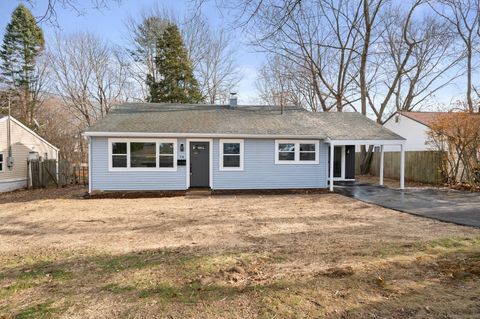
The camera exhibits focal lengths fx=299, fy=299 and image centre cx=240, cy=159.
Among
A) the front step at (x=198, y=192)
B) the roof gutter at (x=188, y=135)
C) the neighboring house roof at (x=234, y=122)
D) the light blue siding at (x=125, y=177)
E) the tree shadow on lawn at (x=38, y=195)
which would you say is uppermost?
the neighboring house roof at (x=234, y=122)

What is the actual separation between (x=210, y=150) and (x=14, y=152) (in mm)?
11265

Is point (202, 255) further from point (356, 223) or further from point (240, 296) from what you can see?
point (356, 223)

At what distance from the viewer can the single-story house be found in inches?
470

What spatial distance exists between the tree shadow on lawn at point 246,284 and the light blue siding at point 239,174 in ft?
24.6

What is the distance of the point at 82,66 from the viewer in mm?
25406

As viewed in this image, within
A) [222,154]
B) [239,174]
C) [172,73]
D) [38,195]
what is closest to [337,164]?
[239,174]

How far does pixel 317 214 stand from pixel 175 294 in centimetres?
572

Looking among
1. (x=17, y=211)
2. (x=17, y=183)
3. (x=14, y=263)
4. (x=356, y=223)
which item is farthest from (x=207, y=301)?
(x=17, y=183)

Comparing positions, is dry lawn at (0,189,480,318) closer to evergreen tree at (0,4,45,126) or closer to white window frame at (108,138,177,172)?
white window frame at (108,138,177,172)

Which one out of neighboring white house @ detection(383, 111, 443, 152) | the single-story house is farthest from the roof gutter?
neighboring white house @ detection(383, 111, 443, 152)

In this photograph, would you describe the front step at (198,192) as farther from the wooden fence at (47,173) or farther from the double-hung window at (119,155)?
the wooden fence at (47,173)

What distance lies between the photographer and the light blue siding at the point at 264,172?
41.9 feet

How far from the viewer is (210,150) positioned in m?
12.6

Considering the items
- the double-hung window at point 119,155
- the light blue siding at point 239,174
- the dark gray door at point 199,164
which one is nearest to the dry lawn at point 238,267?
the light blue siding at point 239,174
